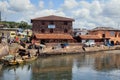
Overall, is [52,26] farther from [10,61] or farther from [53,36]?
[10,61]

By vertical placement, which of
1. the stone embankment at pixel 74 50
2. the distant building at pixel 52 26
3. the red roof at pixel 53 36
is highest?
the distant building at pixel 52 26

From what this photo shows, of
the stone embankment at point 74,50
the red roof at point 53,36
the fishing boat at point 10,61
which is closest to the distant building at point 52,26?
the red roof at point 53,36

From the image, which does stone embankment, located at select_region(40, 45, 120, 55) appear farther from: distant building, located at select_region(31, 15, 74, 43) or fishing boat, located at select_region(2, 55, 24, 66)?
fishing boat, located at select_region(2, 55, 24, 66)

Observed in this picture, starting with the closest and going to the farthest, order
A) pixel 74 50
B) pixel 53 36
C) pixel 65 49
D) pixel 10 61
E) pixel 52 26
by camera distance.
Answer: pixel 10 61
pixel 65 49
pixel 74 50
pixel 53 36
pixel 52 26

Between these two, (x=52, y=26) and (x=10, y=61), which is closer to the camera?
(x=10, y=61)

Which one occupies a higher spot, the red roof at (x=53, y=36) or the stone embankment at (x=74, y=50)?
the red roof at (x=53, y=36)

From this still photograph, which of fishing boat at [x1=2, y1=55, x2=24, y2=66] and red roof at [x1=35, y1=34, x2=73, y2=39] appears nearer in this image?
fishing boat at [x1=2, y1=55, x2=24, y2=66]

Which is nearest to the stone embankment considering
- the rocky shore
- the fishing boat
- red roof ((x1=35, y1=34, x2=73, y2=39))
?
the rocky shore

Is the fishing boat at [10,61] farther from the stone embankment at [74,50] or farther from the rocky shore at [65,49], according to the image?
the stone embankment at [74,50]

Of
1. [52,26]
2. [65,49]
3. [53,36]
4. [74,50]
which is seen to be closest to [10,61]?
[65,49]

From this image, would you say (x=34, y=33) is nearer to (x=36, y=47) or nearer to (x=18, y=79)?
(x=36, y=47)

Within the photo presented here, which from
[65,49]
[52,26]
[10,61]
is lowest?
[65,49]

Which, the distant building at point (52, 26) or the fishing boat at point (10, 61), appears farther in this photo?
the distant building at point (52, 26)

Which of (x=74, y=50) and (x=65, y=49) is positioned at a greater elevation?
(x=65, y=49)
